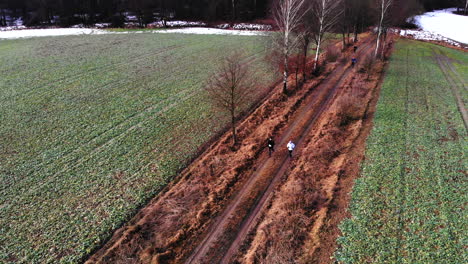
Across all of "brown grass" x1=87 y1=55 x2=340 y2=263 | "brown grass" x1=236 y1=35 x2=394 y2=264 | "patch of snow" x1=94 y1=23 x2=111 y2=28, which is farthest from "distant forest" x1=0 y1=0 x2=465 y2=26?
"brown grass" x1=87 y1=55 x2=340 y2=263

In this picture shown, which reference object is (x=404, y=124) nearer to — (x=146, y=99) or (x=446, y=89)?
(x=446, y=89)

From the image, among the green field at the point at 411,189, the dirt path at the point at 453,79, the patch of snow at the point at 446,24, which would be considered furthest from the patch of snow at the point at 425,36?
the green field at the point at 411,189

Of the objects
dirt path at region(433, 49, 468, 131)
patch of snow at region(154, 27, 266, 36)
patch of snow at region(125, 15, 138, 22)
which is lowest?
dirt path at region(433, 49, 468, 131)

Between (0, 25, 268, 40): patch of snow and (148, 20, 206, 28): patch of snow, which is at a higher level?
(148, 20, 206, 28): patch of snow

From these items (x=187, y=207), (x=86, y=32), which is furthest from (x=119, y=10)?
(x=187, y=207)

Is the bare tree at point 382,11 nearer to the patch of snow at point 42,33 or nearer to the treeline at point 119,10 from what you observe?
the treeline at point 119,10

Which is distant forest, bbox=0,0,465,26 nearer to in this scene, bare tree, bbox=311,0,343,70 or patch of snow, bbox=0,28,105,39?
patch of snow, bbox=0,28,105,39
